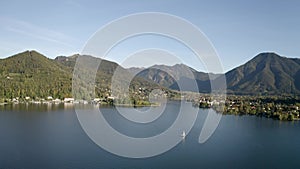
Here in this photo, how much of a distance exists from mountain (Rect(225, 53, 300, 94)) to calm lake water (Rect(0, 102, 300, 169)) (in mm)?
34068

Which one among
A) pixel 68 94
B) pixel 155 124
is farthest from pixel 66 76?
pixel 155 124

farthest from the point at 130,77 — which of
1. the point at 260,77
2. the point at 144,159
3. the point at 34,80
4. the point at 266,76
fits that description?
the point at 260,77

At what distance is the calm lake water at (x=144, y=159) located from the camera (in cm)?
901

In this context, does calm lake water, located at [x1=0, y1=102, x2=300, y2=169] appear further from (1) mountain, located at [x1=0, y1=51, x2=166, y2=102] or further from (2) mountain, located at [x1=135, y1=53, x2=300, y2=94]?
(2) mountain, located at [x1=135, y1=53, x2=300, y2=94]

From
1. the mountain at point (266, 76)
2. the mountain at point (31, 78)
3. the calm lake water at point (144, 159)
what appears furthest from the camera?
the mountain at point (266, 76)

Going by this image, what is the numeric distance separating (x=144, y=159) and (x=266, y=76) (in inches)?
2019

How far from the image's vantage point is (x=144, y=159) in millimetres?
9523

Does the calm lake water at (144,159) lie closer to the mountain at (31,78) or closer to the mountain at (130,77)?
the mountain at (130,77)

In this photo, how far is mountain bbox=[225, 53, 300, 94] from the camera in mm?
49406

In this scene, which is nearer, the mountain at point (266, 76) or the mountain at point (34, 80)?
the mountain at point (34, 80)

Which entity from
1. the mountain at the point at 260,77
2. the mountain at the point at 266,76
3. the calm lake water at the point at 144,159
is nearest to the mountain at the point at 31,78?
the calm lake water at the point at 144,159

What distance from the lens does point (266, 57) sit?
67188 millimetres

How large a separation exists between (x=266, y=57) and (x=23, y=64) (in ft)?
165

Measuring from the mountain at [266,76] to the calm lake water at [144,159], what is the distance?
3407 centimetres
